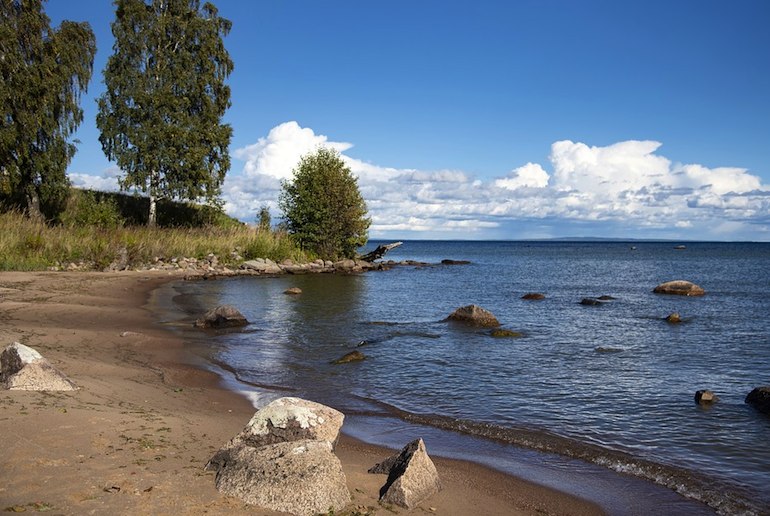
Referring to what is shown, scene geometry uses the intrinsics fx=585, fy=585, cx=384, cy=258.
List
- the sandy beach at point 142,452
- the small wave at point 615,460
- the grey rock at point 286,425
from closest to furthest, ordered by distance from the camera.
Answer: the sandy beach at point 142,452, the grey rock at point 286,425, the small wave at point 615,460

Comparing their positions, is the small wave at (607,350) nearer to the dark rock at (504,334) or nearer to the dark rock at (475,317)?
the dark rock at (504,334)

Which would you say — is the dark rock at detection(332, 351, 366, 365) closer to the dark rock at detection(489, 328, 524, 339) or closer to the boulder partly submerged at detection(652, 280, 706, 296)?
the dark rock at detection(489, 328, 524, 339)

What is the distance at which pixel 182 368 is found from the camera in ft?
42.9

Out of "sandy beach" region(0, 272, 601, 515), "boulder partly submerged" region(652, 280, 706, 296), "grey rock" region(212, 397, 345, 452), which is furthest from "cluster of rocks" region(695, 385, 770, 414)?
"boulder partly submerged" region(652, 280, 706, 296)

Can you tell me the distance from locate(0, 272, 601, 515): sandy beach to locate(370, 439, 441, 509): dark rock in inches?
4.4

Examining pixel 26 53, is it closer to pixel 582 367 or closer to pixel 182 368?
pixel 182 368

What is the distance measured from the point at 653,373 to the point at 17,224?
110 ft

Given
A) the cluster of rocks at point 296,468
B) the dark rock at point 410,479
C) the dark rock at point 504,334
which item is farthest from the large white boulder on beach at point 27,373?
the dark rock at point 504,334

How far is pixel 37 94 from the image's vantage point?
118 feet

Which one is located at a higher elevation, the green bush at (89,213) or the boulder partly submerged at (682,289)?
the green bush at (89,213)

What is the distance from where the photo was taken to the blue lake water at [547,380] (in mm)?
8391

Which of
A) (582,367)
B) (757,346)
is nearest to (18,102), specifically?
(582,367)

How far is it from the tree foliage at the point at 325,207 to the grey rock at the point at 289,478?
149ft

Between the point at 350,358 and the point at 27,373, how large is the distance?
7.84 m
